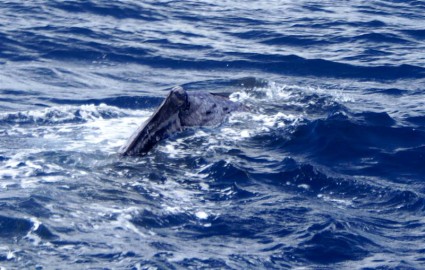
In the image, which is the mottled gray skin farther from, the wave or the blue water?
the wave

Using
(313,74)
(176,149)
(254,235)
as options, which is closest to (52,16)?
(313,74)

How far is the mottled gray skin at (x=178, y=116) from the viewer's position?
16266 mm

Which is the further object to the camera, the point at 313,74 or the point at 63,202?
the point at 313,74

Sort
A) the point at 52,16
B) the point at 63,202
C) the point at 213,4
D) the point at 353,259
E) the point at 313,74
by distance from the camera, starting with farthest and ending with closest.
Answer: the point at 213,4 → the point at 52,16 → the point at 313,74 → the point at 63,202 → the point at 353,259

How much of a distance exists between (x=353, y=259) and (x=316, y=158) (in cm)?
481

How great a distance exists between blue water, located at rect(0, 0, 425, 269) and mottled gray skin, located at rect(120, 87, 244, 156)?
262 millimetres

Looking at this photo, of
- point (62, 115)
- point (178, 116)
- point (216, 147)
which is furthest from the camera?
point (62, 115)

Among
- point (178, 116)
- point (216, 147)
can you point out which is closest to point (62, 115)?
point (178, 116)

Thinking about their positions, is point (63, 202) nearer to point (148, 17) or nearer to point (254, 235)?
point (254, 235)

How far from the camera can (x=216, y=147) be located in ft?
55.7

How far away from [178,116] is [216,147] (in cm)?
119

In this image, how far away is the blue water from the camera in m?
12.4

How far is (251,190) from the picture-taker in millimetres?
14906

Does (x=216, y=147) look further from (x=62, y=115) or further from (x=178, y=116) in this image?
(x=62, y=115)
